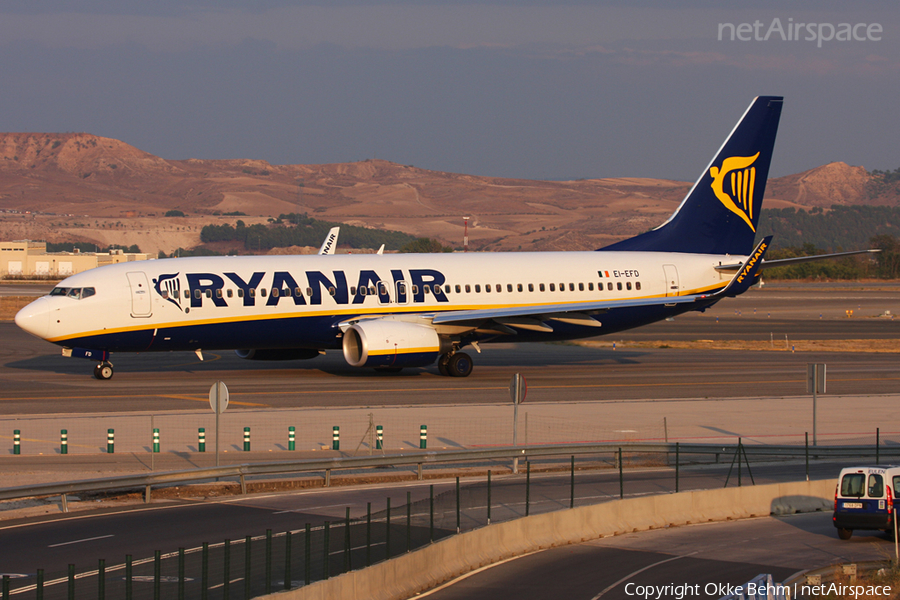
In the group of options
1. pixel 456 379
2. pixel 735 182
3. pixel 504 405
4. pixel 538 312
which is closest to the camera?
pixel 504 405

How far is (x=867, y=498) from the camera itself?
19531mm

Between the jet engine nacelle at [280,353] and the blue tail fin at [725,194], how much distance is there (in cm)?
1574

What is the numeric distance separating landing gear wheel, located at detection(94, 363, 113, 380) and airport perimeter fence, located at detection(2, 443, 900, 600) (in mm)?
21161

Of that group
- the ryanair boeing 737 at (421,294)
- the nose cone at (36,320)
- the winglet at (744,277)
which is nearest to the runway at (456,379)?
the ryanair boeing 737 at (421,294)

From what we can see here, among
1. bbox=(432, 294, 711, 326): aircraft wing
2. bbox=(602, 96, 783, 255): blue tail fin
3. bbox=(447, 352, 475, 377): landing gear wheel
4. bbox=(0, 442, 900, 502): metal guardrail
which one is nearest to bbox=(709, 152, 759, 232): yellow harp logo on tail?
bbox=(602, 96, 783, 255): blue tail fin

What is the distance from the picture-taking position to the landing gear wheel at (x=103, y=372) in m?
41.7

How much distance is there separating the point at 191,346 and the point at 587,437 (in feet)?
58.5

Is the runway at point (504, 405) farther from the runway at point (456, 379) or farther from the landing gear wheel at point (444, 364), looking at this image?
the landing gear wheel at point (444, 364)

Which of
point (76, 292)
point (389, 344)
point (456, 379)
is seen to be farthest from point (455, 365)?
point (76, 292)

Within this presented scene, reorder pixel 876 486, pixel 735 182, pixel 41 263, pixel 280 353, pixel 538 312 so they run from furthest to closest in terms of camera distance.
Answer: pixel 41 263 → pixel 735 182 → pixel 280 353 → pixel 538 312 → pixel 876 486

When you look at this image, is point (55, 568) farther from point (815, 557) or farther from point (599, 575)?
point (815, 557)

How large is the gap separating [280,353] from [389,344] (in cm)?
695

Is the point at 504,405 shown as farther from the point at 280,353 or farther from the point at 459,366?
the point at 280,353

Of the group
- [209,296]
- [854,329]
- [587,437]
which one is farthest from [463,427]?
[854,329]
